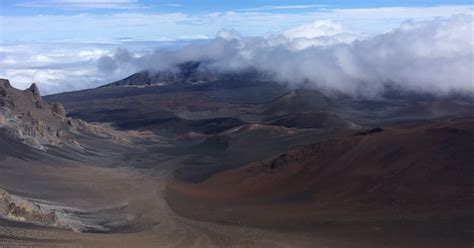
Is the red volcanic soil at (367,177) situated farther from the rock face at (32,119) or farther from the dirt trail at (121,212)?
the rock face at (32,119)

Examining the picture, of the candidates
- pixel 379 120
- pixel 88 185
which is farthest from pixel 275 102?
pixel 88 185

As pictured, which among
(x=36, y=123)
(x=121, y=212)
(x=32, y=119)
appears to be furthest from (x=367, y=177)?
(x=32, y=119)

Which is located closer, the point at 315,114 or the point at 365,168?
the point at 365,168

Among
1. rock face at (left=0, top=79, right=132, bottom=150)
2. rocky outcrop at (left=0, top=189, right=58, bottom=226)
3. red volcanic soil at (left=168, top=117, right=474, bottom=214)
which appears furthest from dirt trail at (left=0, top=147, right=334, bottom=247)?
rock face at (left=0, top=79, right=132, bottom=150)

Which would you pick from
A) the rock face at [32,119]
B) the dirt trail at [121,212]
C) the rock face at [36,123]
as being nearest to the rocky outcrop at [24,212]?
the dirt trail at [121,212]

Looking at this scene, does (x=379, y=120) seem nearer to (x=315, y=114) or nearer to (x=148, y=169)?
(x=315, y=114)
